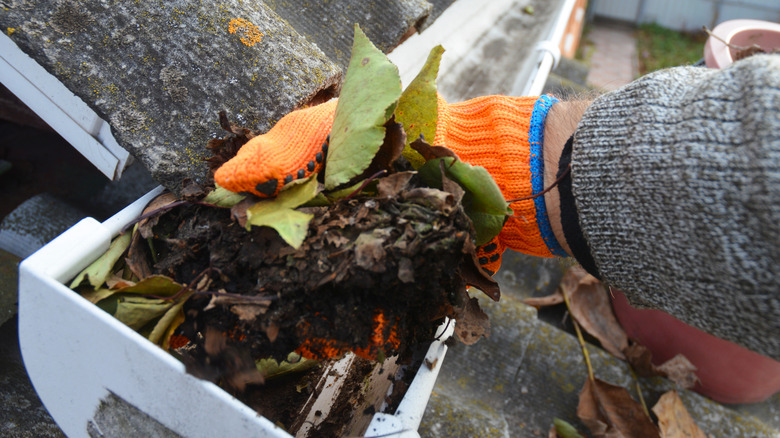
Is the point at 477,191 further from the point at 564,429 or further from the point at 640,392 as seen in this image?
the point at 640,392

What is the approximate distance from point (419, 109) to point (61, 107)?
28.8 inches

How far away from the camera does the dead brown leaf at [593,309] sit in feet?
6.22

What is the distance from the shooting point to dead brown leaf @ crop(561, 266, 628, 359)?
189 cm

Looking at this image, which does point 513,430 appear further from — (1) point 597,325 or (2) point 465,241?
(2) point 465,241

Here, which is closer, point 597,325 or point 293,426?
point 293,426

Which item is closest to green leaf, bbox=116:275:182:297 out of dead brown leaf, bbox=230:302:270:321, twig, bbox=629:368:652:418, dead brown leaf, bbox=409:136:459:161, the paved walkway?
dead brown leaf, bbox=230:302:270:321

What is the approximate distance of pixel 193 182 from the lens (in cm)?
95

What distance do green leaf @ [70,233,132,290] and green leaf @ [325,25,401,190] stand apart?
385mm

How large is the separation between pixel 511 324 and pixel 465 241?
1.01m

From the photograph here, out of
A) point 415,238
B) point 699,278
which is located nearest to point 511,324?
point 699,278

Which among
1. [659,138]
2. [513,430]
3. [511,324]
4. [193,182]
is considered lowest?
[513,430]

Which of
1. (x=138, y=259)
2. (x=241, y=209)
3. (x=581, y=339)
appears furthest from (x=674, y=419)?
(x=138, y=259)

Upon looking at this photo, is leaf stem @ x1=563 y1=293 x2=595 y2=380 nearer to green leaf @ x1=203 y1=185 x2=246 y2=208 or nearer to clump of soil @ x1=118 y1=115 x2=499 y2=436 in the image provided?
clump of soil @ x1=118 y1=115 x2=499 y2=436

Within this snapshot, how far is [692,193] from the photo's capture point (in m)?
0.76
